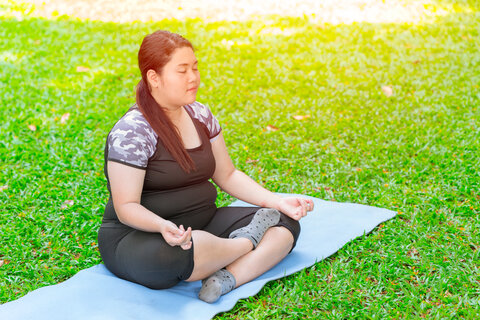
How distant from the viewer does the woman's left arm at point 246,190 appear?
2.88 meters

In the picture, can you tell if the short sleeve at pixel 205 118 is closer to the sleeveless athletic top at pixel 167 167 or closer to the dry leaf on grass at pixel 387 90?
the sleeveless athletic top at pixel 167 167

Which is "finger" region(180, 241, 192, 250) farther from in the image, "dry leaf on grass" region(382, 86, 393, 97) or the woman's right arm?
"dry leaf on grass" region(382, 86, 393, 97)

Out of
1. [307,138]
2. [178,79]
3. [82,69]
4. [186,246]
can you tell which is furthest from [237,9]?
[186,246]

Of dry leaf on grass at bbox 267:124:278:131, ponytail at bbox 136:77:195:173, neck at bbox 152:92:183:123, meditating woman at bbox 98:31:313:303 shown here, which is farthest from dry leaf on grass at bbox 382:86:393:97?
ponytail at bbox 136:77:195:173

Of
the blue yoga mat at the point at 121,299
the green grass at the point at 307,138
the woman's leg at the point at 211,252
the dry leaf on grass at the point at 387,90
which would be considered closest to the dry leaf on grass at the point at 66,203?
the green grass at the point at 307,138

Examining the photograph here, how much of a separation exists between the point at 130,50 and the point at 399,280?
15.8 ft

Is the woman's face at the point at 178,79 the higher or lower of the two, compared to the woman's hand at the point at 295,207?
higher

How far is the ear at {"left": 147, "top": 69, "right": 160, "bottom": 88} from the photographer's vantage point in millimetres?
2537

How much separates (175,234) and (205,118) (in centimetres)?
79

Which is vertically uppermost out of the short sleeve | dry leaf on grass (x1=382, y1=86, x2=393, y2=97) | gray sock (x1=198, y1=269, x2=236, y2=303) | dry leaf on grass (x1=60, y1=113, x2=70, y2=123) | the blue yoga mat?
the short sleeve

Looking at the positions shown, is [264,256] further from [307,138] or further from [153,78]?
[307,138]

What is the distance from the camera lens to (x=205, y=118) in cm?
292

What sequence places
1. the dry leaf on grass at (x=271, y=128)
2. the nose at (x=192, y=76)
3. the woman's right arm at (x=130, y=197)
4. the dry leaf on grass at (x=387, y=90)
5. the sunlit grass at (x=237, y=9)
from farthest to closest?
the sunlit grass at (x=237, y=9) → the dry leaf on grass at (x=387, y=90) → the dry leaf on grass at (x=271, y=128) → the nose at (x=192, y=76) → the woman's right arm at (x=130, y=197)

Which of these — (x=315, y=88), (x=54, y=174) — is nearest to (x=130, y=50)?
(x=315, y=88)
